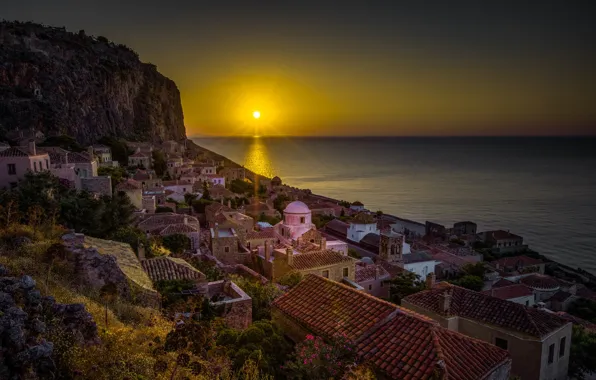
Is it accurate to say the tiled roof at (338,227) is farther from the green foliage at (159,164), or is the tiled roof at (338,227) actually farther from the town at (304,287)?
the green foliage at (159,164)

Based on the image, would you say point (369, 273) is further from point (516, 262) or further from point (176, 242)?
point (516, 262)

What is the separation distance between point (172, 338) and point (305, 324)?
155 inches

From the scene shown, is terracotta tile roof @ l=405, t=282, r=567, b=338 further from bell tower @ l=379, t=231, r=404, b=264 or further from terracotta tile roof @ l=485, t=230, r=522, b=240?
terracotta tile roof @ l=485, t=230, r=522, b=240

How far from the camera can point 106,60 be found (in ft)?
284

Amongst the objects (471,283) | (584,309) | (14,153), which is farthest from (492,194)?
(14,153)

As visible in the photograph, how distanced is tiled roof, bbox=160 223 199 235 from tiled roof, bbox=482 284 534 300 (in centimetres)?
1990

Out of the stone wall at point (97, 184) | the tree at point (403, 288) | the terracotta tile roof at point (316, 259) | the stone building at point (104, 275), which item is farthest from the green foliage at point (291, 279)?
the stone wall at point (97, 184)

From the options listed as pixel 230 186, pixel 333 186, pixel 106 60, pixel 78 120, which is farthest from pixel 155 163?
pixel 333 186

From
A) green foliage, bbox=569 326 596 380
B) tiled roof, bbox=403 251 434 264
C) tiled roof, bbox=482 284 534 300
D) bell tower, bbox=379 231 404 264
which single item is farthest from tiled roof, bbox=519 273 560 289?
green foliage, bbox=569 326 596 380

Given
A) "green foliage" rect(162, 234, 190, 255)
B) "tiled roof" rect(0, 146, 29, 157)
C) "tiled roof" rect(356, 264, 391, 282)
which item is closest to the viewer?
"tiled roof" rect(0, 146, 29, 157)

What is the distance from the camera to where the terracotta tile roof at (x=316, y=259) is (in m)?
20.4

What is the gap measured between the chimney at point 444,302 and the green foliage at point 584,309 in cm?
1956

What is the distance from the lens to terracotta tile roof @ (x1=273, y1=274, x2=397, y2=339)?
24.9 feet

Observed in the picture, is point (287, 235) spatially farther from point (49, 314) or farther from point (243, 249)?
point (49, 314)
